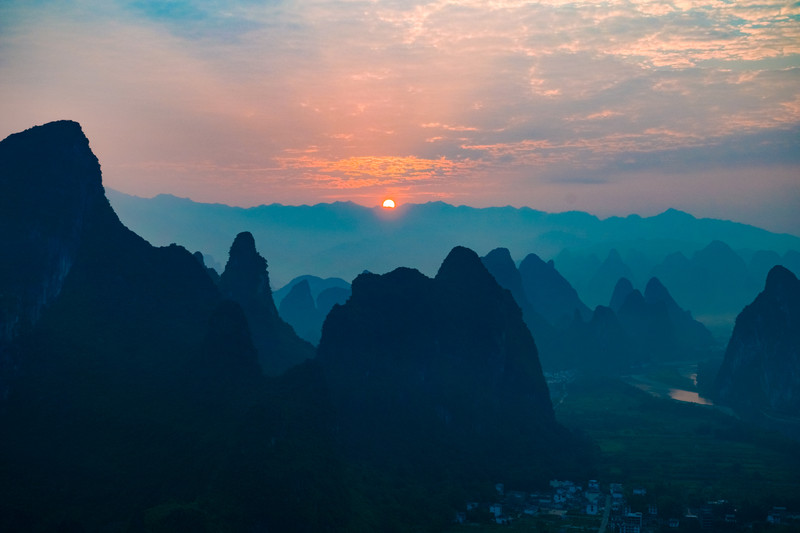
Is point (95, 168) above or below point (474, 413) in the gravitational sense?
above

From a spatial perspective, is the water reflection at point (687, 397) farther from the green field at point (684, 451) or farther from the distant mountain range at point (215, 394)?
the distant mountain range at point (215, 394)

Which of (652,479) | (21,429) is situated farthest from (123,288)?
(652,479)

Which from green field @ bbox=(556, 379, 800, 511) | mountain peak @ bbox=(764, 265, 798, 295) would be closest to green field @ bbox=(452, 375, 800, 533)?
green field @ bbox=(556, 379, 800, 511)

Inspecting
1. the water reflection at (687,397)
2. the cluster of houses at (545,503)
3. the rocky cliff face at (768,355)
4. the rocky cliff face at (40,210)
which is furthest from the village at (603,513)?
the water reflection at (687,397)

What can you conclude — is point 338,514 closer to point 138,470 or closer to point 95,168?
point 138,470

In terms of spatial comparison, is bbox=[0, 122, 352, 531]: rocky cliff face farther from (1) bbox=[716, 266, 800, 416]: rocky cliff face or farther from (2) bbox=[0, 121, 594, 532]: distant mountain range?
(1) bbox=[716, 266, 800, 416]: rocky cliff face

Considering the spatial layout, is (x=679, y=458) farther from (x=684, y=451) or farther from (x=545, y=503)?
(x=545, y=503)
